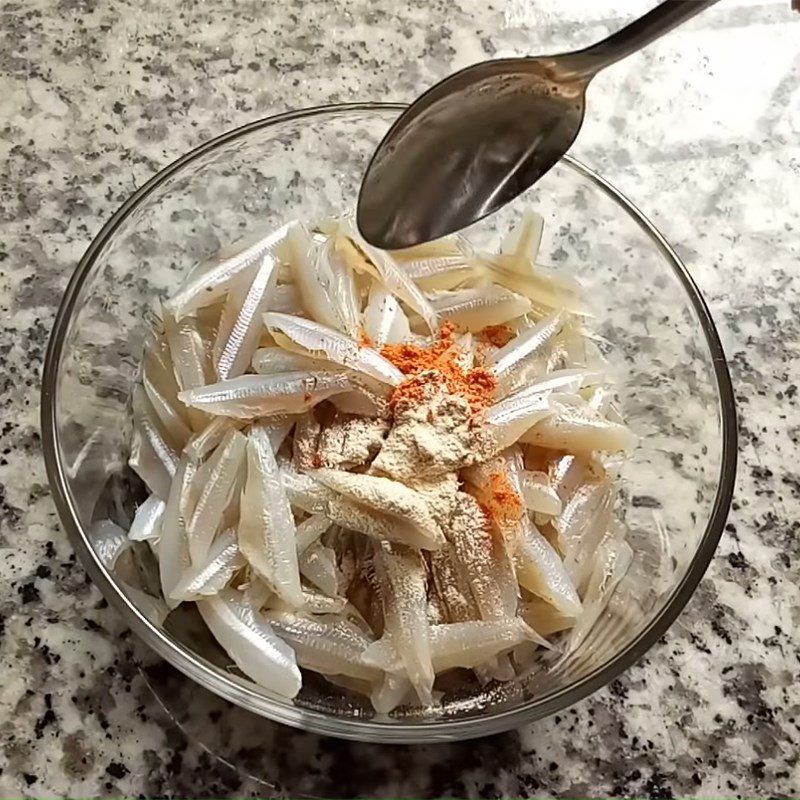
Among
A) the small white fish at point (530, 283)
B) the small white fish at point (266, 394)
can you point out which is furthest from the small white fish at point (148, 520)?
the small white fish at point (530, 283)

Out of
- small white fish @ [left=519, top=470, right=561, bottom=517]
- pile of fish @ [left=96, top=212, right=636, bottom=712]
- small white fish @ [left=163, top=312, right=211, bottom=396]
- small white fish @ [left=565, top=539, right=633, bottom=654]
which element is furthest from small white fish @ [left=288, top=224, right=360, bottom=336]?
small white fish @ [left=565, top=539, right=633, bottom=654]

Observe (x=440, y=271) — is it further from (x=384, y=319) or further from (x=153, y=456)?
(x=153, y=456)

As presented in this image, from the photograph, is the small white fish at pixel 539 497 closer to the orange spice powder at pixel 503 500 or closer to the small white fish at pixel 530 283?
the orange spice powder at pixel 503 500

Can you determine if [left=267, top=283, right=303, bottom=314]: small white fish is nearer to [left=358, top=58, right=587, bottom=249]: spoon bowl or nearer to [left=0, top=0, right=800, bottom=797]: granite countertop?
[left=358, top=58, right=587, bottom=249]: spoon bowl

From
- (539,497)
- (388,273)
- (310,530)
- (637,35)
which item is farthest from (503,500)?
(637,35)

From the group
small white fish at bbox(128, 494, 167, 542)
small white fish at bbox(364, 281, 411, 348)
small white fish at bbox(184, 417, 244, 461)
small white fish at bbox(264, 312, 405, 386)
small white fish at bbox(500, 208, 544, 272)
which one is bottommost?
small white fish at bbox(128, 494, 167, 542)

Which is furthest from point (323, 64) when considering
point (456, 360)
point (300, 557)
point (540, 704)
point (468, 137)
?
point (540, 704)
